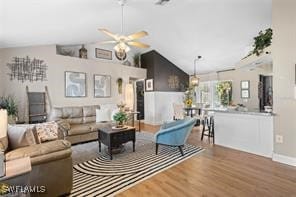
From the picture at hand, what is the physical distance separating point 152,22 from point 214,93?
5.10m

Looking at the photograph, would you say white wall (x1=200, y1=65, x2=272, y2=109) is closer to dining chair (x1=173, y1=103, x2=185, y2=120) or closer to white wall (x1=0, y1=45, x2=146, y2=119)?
dining chair (x1=173, y1=103, x2=185, y2=120)

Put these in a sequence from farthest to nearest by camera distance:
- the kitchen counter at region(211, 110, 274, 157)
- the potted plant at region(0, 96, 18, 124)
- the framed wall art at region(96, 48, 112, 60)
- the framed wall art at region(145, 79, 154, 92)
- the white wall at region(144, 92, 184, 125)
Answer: the framed wall art at region(145, 79, 154, 92) < the white wall at region(144, 92, 184, 125) < the framed wall art at region(96, 48, 112, 60) < the potted plant at region(0, 96, 18, 124) < the kitchen counter at region(211, 110, 274, 157)

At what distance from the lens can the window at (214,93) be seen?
27.2 feet

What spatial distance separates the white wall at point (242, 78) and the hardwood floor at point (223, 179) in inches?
175

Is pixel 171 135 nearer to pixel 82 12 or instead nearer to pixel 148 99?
pixel 82 12

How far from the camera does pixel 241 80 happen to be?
7.95 metres

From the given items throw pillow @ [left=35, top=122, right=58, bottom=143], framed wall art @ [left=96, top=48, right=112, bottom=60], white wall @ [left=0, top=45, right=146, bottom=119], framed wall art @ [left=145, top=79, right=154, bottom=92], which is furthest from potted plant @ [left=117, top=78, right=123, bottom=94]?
throw pillow @ [left=35, top=122, right=58, bottom=143]

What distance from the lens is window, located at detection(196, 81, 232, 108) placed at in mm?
8305

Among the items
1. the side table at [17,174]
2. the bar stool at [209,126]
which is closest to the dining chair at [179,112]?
the bar stool at [209,126]

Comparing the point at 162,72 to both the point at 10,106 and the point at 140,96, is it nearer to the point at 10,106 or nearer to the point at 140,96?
the point at 140,96

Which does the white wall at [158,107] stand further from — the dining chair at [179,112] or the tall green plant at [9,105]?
the tall green plant at [9,105]

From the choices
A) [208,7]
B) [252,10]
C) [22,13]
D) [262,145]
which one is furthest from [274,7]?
[22,13]

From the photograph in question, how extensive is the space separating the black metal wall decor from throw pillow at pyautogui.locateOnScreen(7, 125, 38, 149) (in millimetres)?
3119

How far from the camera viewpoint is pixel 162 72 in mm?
8375
